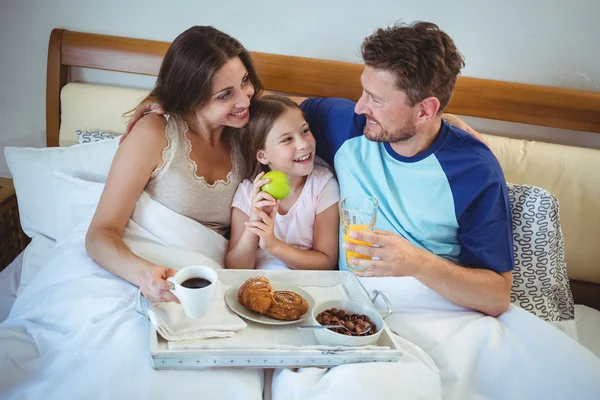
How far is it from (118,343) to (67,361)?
12 cm

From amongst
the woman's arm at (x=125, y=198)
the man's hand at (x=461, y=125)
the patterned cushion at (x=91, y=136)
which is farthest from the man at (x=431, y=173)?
the patterned cushion at (x=91, y=136)

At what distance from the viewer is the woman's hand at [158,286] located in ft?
4.54

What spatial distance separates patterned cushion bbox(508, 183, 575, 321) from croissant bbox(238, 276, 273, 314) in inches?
37.1

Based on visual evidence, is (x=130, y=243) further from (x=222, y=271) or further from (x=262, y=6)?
(x=262, y=6)

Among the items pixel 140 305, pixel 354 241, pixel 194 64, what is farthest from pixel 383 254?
pixel 194 64

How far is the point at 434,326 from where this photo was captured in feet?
5.10

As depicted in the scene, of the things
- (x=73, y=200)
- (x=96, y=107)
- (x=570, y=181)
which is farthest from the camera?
(x=96, y=107)

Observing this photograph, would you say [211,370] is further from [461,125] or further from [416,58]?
[461,125]

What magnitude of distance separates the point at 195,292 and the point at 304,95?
1.31 metres

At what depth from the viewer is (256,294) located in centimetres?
146

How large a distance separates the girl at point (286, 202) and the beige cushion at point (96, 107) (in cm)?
69

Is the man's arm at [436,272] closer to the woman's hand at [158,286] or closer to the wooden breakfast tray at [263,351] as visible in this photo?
the wooden breakfast tray at [263,351]

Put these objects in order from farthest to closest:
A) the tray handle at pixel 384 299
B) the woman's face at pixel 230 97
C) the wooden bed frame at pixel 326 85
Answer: the wooden bed frame at pixel 326 85 < the woman's face at pixel 230 97 < the tray handle at pixel 384 299

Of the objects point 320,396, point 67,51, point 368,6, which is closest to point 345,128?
point 368,6
